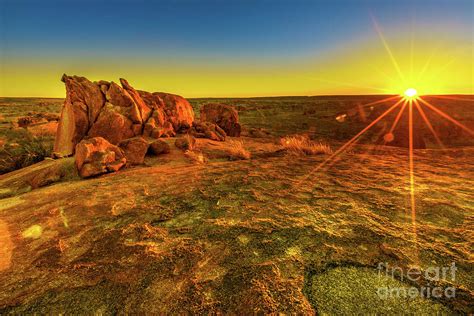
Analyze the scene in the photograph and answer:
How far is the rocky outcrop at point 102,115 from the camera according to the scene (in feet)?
24.7

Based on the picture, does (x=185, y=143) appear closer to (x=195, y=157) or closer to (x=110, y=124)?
(x=195, y=157)

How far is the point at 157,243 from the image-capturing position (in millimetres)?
2426

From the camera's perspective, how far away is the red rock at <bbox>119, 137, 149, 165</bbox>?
6.00 m

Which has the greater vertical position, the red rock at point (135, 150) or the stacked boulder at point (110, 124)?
Result: the stacked boulder at point (110, 124)

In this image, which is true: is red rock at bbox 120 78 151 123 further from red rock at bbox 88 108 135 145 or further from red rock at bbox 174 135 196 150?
red rock at bbox 174 135 196 150

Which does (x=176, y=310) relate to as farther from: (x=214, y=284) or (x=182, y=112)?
(x=182, y=112)

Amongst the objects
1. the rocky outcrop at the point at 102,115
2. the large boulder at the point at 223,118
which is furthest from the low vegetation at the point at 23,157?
the large boulder at the point at 223,118

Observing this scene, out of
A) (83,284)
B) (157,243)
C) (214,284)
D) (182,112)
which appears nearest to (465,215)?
(214,284)

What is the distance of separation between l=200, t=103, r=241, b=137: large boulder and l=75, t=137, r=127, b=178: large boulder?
8.23m

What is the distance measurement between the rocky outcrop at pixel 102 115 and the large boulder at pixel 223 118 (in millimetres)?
4827

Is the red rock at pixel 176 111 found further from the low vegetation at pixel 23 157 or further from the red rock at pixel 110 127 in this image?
the low vegetation at pixel 23 157

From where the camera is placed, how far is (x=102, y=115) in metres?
7.67

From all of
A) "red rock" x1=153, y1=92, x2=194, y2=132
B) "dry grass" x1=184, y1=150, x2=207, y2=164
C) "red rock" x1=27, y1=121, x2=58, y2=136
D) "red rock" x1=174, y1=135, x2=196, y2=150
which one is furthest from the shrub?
"red rock" x1=27, y1=121, x2=58, y2=136

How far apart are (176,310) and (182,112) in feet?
35.3
